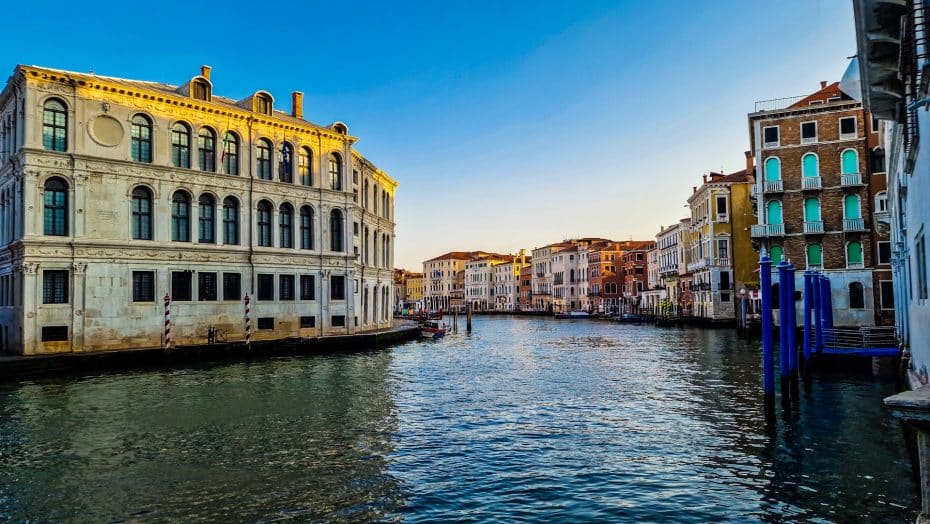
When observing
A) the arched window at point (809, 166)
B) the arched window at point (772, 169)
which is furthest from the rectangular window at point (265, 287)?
the arched window at point (809, 166)

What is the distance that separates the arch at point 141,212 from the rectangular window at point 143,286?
1404mm

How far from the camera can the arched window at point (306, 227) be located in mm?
29984

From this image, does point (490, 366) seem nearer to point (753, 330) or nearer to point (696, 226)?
point (753, 330)

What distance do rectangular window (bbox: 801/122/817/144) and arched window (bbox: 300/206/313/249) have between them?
25523 mm

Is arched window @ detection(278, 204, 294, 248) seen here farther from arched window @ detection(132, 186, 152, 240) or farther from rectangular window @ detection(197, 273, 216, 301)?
arched window @ detection(132, 186, 152, 240)

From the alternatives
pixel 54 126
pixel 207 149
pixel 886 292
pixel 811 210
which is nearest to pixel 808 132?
pixel 811 210

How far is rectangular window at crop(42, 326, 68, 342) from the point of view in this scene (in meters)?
21.8

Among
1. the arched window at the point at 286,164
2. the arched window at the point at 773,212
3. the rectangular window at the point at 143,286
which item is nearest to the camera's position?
the rectangular window at the point at 143,286

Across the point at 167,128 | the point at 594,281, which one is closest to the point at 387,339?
the point at 167,128

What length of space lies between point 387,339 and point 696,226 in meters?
31.6

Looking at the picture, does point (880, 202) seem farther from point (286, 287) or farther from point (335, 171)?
point (286, 287)

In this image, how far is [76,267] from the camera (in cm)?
2256

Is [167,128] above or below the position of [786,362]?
above

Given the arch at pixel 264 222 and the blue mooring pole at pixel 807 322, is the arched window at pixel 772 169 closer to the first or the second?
the blue mooring pole at pixel 807 322
